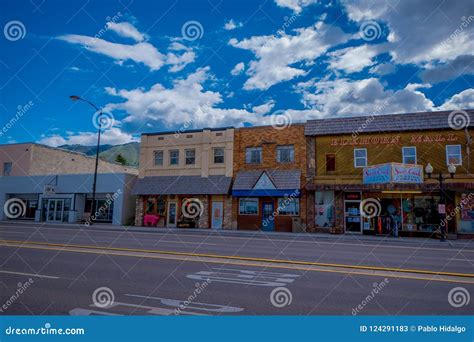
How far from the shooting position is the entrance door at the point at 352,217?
2362 centimetres

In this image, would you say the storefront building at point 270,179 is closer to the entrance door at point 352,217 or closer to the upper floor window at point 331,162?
the upper floor window at point 331,162

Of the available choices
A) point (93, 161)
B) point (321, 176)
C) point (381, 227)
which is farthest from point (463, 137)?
point (93, 161)

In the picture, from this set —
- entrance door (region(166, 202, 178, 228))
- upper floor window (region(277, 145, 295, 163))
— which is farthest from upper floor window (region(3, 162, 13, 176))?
upper floor window (region(277, 145, 295, 163))

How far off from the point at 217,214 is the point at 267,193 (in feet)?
15.4

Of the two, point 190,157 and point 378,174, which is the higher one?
point 190,157

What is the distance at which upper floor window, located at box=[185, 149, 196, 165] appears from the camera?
2881 cm

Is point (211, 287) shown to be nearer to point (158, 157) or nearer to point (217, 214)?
point (217, 214)

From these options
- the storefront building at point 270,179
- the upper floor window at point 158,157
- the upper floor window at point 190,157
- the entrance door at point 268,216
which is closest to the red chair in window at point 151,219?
the upper floor window at point 158,157

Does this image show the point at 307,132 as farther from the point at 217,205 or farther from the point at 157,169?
the point at 157,169

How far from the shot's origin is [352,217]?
23766mm

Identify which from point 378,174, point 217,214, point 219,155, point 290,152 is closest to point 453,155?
→ point 378,174

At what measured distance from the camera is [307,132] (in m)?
25.2

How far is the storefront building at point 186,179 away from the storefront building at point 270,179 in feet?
3.29

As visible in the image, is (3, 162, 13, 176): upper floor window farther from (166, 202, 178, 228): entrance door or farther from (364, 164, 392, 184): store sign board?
(364, 164, 392, 184): store sign board
